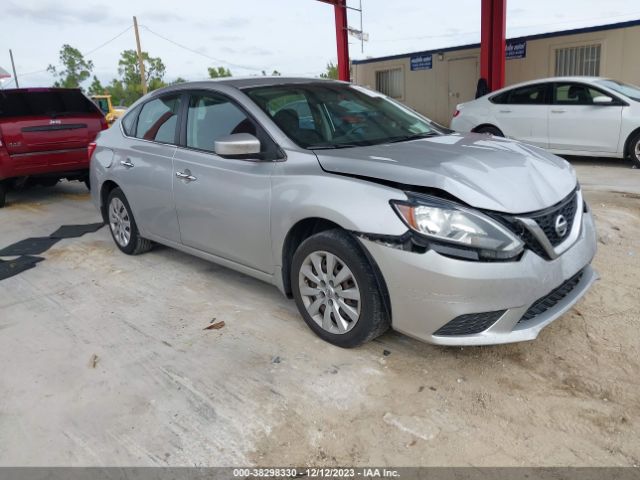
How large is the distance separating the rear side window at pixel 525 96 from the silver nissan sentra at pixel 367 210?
19.8 feet

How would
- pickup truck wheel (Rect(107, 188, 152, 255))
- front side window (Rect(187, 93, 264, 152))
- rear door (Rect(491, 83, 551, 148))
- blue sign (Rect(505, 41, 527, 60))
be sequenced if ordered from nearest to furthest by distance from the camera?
front side window (Rect(187, 93, 264, 152)), pickup truck wheel (Rect(107, 188, 152, 255)), rear door (Rect(491, 83, 551, 148)), blue sign (Rect(505, 41, 527, 60))

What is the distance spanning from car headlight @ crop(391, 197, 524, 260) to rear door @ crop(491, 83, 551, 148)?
7675mm

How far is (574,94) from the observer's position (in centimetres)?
913

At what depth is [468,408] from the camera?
271 cm

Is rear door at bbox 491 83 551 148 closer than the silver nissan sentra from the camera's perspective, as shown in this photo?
No

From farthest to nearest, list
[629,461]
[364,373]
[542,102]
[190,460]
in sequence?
[542,102] < [364,373] < [190,460] < [629,461]

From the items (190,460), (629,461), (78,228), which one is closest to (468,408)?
(629,461)

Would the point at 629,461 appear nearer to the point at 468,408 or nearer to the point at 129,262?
the point at 468,408

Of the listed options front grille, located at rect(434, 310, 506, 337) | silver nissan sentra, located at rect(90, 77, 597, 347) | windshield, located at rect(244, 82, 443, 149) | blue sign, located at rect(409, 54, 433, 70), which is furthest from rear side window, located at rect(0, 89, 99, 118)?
→ blue sign, located at rect(409, 54, 433, 70)

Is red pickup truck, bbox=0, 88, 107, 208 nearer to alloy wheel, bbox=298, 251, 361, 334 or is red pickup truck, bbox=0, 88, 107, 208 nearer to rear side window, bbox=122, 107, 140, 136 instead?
rear side window, bbox=122, 107, 140, 136

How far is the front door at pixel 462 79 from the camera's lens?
1744 cm

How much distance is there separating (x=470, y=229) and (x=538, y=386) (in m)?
0.91

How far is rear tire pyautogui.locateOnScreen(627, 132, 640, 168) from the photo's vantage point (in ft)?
27.9

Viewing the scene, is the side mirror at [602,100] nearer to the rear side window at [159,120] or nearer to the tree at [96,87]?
the rear side window at [159,120]
